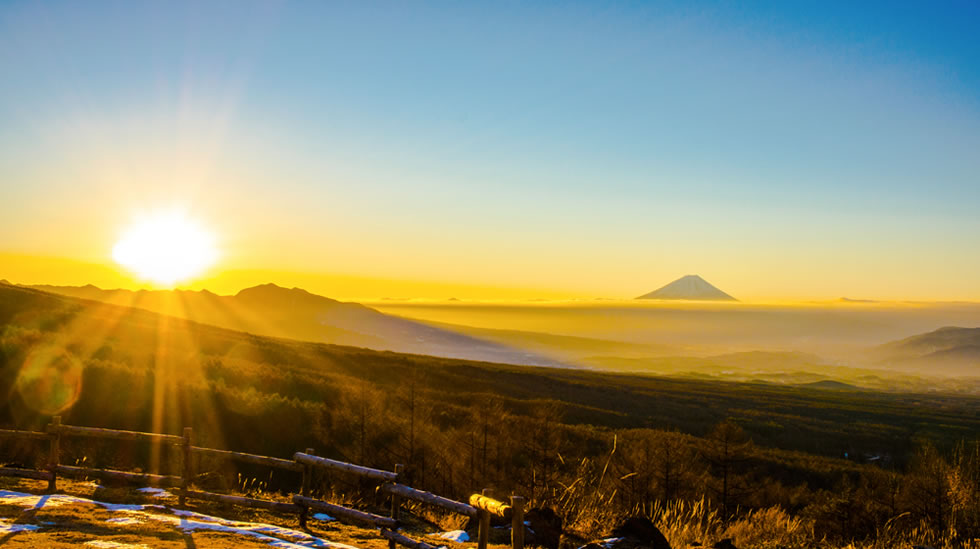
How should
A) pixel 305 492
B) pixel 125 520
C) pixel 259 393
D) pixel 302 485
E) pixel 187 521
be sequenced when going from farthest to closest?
pixel 259 393, pixel 302 485, pixel 305 492, pixel 187 521, pixel 125 520

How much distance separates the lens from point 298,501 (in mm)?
12211

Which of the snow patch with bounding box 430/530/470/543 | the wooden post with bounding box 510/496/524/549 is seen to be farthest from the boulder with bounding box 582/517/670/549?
the snow patch with bounding box 430/530/470/543

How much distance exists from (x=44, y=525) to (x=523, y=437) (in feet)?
64.3

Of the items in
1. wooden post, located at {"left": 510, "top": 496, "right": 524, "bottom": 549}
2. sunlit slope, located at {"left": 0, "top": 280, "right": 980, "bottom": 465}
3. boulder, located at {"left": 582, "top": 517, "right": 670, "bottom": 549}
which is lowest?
sunlit slope, located at {"left": 0, "top": 280, "right": 980, "bottom": 465}

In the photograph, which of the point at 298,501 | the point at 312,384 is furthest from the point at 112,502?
the point at 312,384

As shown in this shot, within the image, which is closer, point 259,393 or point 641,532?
point 641,532

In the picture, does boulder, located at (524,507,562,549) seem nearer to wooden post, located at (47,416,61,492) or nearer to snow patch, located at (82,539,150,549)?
snow patch, located at (82,539,150,549)

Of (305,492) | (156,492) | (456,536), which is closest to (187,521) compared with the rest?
(305,492)

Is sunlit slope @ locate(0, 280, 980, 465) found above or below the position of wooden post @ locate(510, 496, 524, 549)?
below

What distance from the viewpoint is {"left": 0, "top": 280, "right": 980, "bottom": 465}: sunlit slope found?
25.3 metres

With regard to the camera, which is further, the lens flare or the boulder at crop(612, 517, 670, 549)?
the lens flare

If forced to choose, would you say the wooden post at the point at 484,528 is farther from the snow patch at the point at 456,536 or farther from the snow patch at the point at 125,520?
the snow patch at the point at 125,520

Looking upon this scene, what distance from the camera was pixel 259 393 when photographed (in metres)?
29.8

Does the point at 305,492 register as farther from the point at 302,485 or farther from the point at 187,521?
the point at 187,521
